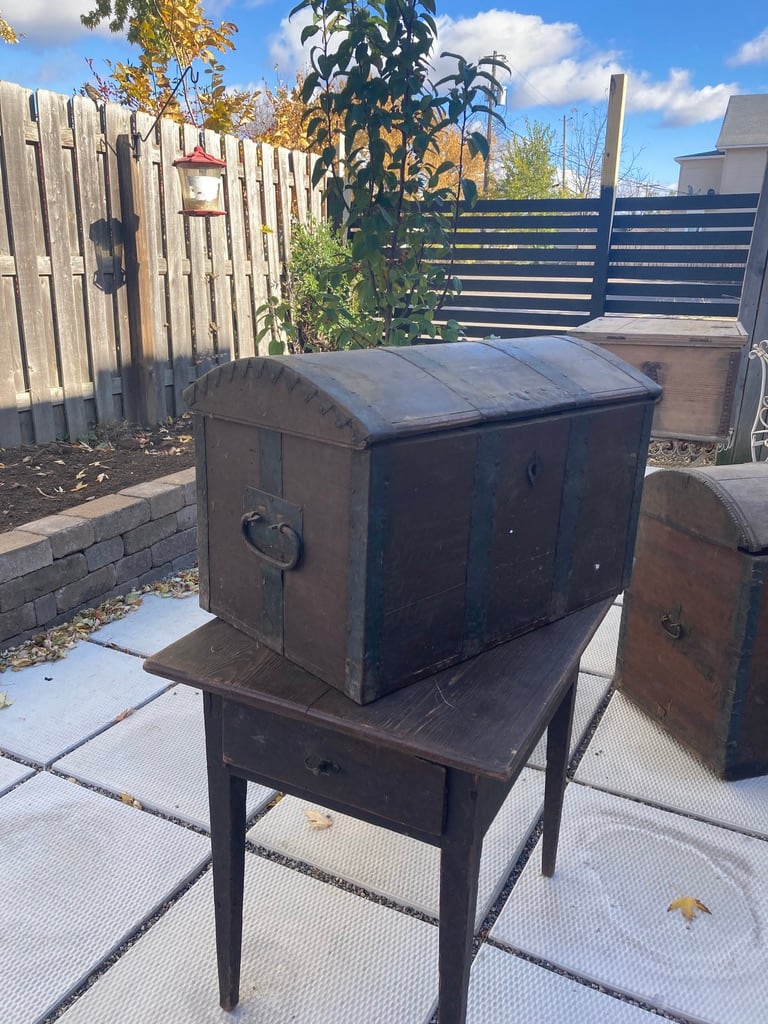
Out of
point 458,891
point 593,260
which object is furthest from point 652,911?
point 593,260

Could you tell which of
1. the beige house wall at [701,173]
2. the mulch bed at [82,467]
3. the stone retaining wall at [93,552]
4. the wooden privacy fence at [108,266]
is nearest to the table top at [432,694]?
the stone retaining wall at [93,552]

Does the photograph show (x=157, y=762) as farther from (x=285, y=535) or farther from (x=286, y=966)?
(x=285, y=535)

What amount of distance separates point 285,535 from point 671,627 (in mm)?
1585

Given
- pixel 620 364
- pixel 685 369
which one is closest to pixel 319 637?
pixel 620 364

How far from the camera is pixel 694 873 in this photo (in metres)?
1.87

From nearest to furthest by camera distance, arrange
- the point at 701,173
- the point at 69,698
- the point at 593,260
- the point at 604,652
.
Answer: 1. the point at 69,698
2. the point at 604,652
3. the point at 593,260
4. the point at 701,173

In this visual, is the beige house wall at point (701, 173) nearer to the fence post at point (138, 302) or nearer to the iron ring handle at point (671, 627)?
the fence post at point (138, 302)

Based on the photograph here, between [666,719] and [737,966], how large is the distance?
0.89m

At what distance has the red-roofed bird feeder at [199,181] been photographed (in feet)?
15.5

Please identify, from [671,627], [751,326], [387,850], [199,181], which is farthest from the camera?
[751,326]

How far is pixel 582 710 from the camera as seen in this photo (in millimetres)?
2588

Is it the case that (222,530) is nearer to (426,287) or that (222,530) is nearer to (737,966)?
(737,966)

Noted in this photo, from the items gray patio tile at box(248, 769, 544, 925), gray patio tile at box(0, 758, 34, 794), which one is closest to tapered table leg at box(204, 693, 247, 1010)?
gray patio tile at box(248, 769, 544, 925)

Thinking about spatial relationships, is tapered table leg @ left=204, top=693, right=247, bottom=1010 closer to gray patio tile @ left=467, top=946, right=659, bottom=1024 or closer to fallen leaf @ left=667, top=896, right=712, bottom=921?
gray patio tile @ left=467, top=946, right=659, bottom=1024
